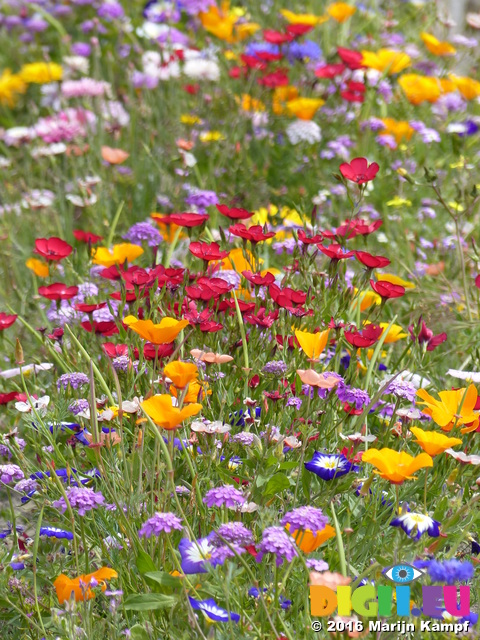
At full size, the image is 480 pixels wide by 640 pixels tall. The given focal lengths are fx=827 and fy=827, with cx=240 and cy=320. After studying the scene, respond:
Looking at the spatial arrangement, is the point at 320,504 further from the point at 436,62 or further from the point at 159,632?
the point at 436,62

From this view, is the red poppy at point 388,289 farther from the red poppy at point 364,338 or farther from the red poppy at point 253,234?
the red poppy at point 253,234

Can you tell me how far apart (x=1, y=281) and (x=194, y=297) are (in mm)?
1605

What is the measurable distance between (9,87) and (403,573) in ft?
13.2

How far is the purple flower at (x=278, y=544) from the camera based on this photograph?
4.35 ft

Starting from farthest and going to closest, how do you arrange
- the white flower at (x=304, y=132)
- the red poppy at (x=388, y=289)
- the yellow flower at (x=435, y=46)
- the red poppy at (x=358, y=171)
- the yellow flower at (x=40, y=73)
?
1. the yellow flower at (x=40, y=73)
2. the yellow flower at (x=435, y=46)
3. the white flower at (x=304, y=132)
4. the red poppy at (x=358, y=171)
5. the red poppy at (x=388, y=289)

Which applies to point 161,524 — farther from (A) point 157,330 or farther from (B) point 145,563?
(A) point 157,330

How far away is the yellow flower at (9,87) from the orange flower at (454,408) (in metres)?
3.65

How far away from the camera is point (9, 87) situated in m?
4.63

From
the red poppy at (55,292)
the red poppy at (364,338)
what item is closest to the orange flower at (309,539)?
the red poppy at (364,338)

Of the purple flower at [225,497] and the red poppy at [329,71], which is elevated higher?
the red poppy at [329,71]

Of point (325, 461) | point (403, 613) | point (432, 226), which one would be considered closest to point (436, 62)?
point (432, 226)

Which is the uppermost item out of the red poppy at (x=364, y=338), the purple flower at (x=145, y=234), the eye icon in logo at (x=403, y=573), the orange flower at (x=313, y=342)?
the orange flower at (x=313, y=342)

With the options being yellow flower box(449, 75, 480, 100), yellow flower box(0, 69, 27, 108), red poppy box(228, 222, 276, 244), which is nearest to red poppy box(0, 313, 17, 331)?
red poppy box(228, 222, 276, 244)

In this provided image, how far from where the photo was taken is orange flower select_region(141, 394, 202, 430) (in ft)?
4.50
